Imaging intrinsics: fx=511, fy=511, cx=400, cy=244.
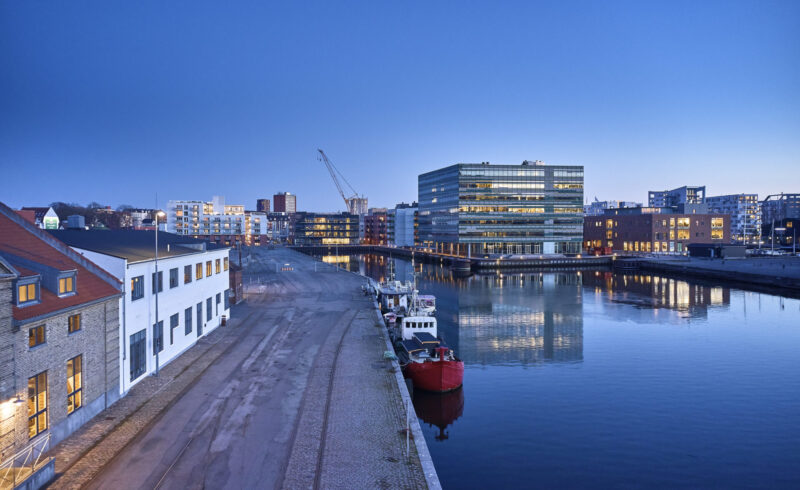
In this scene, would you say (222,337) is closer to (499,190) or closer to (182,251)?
(182,251)

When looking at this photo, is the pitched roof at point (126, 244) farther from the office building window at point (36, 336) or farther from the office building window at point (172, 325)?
the office building window at point (36, 336)

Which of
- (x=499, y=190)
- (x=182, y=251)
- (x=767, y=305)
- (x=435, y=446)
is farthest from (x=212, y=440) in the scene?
(x=499, y=190)

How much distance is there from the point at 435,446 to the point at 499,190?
508ft

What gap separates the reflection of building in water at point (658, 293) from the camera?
249 feet

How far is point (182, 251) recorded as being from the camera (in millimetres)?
38094

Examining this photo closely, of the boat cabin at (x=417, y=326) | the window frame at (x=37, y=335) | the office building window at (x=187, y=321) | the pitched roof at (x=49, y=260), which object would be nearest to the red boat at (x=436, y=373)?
the boat cabin at (x=417, y=326)

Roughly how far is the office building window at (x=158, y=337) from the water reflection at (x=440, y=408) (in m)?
16.6

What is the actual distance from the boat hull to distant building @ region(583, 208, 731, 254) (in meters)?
164

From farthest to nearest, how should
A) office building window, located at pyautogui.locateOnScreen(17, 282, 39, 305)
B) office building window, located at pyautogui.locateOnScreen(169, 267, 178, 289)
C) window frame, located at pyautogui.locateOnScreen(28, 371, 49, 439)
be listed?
office building window, located at pyautogui.locateOnScreen(169, 267, 178, 289), office building window, located at pyautogui.locateOnScreen(17, 282, 39, 305), window frame, located at pyautogui.locateOnScreen(28, 371, 49, 439)

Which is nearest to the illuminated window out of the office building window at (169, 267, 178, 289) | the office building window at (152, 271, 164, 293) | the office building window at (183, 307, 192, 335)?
the office building window at (152, 271, 164, 293)

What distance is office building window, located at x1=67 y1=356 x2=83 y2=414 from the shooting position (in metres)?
21.5

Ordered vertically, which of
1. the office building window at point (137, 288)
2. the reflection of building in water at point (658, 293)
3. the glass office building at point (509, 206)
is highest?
the glass office building at point (509, 206)

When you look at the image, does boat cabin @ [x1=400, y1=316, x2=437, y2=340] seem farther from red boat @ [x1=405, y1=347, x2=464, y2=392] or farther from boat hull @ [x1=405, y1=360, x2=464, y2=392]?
boat hull @ [x1=405, y1=360, x2=464, y2=392]

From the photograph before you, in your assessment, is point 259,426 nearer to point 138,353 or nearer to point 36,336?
point 36,336
